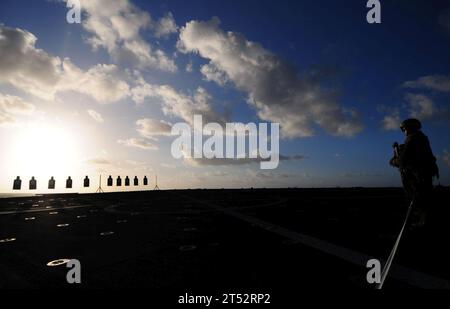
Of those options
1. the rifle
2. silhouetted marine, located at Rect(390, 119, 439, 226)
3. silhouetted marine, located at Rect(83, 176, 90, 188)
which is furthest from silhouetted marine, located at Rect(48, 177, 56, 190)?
silhouetted marine, located at Rect(390, 119, 439, 226)

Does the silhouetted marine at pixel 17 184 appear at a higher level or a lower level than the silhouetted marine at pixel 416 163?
lower

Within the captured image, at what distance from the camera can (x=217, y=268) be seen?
5.13 meters

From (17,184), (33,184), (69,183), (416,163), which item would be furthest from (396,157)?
(69,183)

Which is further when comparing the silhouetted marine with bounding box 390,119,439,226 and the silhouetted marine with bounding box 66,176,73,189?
the silhouetted marine with bounding box 66,176,73,189

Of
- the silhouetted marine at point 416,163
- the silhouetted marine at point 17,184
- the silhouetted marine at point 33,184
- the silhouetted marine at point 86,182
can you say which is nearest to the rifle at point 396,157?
the silhouetted marine at point 416,163

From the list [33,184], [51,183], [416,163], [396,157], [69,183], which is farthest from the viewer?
[69,183]

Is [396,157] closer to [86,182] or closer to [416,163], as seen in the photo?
[416,163]

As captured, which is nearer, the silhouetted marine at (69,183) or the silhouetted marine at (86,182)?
the silhouetted marine at (69,183)

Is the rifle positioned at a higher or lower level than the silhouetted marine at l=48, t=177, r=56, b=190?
higher

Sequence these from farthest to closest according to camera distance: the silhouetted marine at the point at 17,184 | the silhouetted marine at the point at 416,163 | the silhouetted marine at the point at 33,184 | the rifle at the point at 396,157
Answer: the silhouetted marine at the point at 33,184 → the silhouetted marine at the point at 17,184 → the rifle at the point at 396,157 → the silhouetted marine at the point at 416,163

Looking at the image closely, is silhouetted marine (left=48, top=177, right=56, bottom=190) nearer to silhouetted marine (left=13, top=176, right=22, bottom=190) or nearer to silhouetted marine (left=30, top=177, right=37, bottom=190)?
silhouetted marine (left=30, top=177, right=37, bottom=190)

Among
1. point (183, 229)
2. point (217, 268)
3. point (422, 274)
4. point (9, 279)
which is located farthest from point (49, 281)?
point (422, 274)

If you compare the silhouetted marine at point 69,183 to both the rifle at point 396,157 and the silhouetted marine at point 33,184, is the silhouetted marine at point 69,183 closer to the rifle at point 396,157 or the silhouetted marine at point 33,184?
the silhouetted marine at point 33,184
